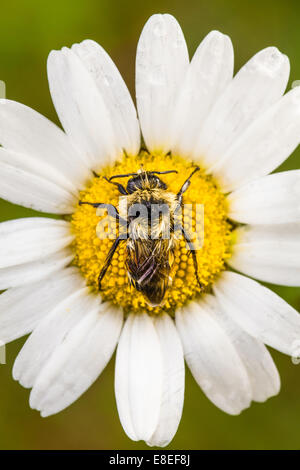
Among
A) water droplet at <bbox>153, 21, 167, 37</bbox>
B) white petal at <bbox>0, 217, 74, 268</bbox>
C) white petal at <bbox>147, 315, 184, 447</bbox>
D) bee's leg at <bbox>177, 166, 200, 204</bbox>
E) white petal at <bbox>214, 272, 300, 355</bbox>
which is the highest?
water droplet at <bbox>153, 21, 167, 37</bbox>

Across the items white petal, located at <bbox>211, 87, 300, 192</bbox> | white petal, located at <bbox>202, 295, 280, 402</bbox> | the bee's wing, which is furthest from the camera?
white petal, located at <bbox>202, 295, 280, 402</bbox>

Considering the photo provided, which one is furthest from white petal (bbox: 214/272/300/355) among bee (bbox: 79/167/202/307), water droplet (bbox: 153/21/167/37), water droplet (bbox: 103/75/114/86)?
water droplet (bbox: 153/21/167/37)

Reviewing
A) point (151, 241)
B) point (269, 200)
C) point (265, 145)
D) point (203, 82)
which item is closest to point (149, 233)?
point (151, 241)

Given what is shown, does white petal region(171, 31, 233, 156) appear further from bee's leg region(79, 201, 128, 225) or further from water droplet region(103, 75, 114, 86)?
bee's leg region(79, 201, 128, 225)

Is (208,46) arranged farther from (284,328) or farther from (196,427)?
(196,427)

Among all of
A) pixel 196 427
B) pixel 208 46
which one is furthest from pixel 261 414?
pixel 208 46

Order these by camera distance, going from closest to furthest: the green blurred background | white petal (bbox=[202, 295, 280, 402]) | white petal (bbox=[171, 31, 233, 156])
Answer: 1. white petal (bbox=[171, 31, 233, 156])
2. white petal (bbox=[202, 295, 280, 402])
3. the green blurred background
